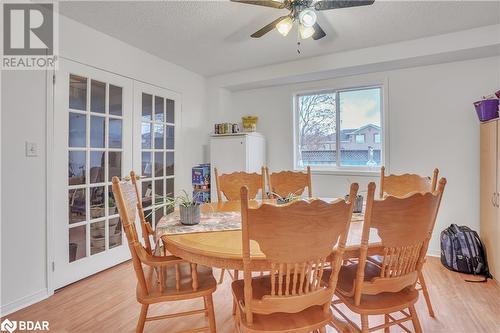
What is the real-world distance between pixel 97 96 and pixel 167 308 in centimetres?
204

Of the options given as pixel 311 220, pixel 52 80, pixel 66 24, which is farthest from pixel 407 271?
pixel 66 24

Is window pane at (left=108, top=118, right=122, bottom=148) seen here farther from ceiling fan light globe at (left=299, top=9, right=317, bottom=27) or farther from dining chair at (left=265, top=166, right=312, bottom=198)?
ceiling fan light globe at (left=299, top=9, right=317, bottom=27)

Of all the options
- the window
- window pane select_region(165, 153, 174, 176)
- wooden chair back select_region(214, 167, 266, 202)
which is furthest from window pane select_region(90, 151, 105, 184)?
the window

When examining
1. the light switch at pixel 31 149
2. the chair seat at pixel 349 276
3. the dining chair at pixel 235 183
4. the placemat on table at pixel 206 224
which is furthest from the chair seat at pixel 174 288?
the light switch at pixel 31 149

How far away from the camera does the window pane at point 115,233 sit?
111 inches

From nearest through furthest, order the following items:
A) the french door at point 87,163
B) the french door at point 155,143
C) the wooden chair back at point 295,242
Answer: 1. the wooden chair back at point 295,242
2. the french door at point 87,163
3. the french door at point 155,143

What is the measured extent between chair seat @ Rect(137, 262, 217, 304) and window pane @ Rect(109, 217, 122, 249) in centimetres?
143

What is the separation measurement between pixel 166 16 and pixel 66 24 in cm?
86

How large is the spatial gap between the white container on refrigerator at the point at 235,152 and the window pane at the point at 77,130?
159 cm

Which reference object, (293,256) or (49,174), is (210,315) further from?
(49,174)

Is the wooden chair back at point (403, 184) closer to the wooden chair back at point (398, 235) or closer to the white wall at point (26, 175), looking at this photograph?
the wooden chair back at point (398, 235)

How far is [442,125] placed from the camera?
119 inches

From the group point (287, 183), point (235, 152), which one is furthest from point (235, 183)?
point (235, 152)

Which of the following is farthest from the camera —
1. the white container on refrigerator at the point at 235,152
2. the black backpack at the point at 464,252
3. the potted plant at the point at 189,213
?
the white container on refrigerator at the point at 235,152
